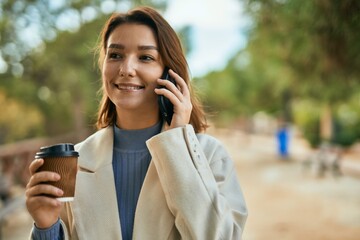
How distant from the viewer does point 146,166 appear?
5.07ft

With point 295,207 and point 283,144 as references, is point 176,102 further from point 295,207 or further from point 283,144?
point 283,144

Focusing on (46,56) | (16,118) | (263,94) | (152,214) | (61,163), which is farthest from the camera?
(263,94)

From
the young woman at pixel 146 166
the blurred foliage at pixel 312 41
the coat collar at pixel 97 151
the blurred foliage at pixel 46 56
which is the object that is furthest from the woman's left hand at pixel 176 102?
the blurred foliage at pixel 46 56

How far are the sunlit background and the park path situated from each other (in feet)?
0.06

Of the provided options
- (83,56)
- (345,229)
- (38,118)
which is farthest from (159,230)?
(38,118)

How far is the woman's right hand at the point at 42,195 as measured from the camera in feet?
3.95

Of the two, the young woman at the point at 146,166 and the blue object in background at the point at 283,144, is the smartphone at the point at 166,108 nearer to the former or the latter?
the young woman at the point at 146,166

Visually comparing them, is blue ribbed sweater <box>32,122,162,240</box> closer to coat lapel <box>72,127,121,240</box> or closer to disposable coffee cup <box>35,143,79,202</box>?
coat lapel <box>72,127,121,240</box>

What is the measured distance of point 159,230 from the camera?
1.41 meters

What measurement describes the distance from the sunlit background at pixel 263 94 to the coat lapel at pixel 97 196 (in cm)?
62

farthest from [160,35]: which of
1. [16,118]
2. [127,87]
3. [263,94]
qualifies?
[263,94]

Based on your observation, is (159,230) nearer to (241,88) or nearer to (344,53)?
(344,53)

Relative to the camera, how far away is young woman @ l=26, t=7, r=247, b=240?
1360 millimetres

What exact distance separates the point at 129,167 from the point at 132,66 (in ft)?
1.19
